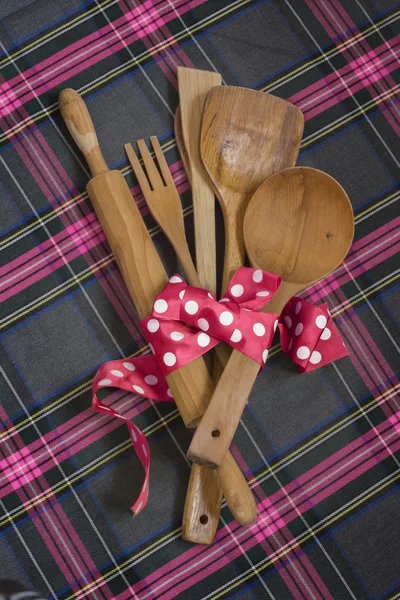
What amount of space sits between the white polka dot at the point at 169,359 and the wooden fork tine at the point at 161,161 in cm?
18

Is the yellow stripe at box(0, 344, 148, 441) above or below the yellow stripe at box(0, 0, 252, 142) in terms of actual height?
below

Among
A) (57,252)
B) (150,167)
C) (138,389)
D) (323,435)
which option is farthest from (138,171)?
(323,435)

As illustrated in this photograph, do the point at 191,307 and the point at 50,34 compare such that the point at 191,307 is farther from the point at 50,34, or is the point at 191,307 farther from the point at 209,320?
the point at 50,34

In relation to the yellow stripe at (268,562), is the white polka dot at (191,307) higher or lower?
higher

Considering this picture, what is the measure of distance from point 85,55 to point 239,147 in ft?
0.65

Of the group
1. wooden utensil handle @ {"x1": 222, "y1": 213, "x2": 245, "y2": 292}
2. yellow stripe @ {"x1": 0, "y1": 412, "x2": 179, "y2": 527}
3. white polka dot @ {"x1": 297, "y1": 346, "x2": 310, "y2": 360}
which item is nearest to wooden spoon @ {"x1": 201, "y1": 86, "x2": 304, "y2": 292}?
wooden utensil handle @ {"x1": 222, "y1": 213, "x2": 245, "y2": 292}

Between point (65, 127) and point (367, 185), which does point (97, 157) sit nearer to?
point (65, 127)

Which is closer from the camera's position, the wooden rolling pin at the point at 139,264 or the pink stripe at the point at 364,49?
the wooden rolling pin at the point at 139,264

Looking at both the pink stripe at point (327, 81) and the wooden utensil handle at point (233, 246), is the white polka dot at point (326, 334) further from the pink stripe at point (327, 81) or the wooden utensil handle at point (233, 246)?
the pink stripe at point (327, 81)

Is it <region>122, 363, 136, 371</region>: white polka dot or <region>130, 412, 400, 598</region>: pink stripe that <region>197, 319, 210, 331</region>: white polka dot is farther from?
<region>130, 412, 400, 598</region>: pink stripe

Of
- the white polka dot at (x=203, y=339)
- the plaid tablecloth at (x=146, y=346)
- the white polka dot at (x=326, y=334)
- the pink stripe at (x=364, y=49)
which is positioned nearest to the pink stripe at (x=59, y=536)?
the plaid tablecloth at (x=146, y=346)

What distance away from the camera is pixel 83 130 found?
695 millimetres

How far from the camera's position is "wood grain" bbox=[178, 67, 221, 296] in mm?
691

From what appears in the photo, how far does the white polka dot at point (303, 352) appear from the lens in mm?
677
